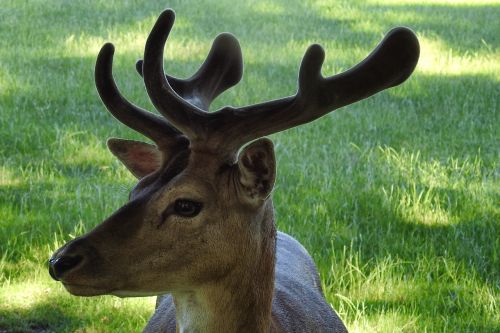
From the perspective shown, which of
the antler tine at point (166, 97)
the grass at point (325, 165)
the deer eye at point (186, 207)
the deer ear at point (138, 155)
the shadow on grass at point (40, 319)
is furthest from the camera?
the grass at point (325, 165)

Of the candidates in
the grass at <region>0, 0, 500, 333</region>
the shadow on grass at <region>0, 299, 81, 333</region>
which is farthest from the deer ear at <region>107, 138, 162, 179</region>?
the shadow on grass at <region>0, 299, 81, 333</region>

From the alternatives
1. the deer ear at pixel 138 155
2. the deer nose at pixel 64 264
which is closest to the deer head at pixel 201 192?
the deer nose at pixel 64 264

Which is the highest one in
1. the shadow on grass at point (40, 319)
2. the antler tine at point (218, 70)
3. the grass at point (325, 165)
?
the antler tine at point (218, 70)

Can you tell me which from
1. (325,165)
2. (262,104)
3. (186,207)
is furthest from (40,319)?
(325,165)

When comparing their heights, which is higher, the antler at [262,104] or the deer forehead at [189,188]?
the antler at [262,104]

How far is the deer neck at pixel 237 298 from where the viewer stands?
9.93ft

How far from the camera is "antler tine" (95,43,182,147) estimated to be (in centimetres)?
319

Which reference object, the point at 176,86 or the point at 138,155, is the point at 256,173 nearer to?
the point at 138,155

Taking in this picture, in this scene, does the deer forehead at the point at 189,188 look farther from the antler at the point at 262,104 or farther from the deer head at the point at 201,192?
the antler at the point at 262,104

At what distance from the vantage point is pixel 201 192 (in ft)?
9.75

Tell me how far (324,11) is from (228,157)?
10781mm

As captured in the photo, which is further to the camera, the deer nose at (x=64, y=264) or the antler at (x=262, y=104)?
the antler at (x=262, y=104)

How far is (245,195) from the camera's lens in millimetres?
3008

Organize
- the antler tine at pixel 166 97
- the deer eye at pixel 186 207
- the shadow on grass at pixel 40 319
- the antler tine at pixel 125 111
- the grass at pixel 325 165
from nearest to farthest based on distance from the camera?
the deer eye at pixel 186 207
the antler tine at pixel 166 97
the antler tine at pixel 125 111
the shadow on grass at pixel 40 319
the grass at pixel 325 165
